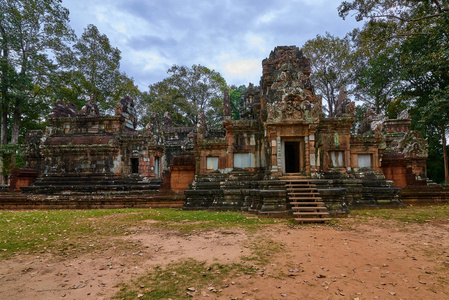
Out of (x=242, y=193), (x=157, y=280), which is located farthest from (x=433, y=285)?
(x=242, y=193)

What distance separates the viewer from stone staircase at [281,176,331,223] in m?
8.18

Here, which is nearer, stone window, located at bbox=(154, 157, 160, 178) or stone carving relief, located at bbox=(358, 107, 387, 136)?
stone carving relief, located at bbox=(358, 107, 387, 136)

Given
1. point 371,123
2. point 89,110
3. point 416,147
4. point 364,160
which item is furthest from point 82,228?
point 416,147

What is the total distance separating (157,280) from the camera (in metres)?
3.81

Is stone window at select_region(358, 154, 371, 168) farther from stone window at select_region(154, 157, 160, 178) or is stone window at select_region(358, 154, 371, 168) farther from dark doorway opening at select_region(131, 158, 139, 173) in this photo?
dark doorway opening at select_region(131, 158, 139, 173)

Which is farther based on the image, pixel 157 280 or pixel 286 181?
pixel 286 181

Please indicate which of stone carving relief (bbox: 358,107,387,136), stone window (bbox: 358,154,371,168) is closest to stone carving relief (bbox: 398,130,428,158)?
stone carving relief (bbox: 358,107,387,136)

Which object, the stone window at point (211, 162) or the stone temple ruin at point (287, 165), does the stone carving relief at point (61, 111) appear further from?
the stone window at point (211, 162)

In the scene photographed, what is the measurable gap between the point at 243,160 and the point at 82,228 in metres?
7.25

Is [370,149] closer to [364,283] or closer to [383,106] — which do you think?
[364,283]

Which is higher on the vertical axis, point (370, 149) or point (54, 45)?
point (54, 45)

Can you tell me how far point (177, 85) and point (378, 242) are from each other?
124 ft

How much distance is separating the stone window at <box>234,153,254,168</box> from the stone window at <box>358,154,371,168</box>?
5.68 m

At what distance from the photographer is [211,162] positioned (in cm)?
1227
